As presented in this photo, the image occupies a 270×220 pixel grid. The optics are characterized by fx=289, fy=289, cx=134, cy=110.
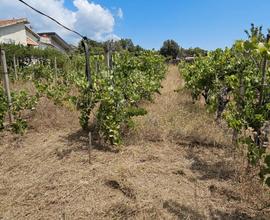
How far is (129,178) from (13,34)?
26346mm

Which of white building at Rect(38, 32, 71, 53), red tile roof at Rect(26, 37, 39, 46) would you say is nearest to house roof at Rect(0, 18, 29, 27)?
red tile roof at Rect(26, 37, 39, 46)

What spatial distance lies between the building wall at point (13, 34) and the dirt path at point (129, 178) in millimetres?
23147

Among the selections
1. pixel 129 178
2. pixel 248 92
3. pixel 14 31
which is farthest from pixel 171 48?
pixel 129 178

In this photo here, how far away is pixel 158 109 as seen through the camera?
7.34 meters

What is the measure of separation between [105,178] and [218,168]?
5.04 feet

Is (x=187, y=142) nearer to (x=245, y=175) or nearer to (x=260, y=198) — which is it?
(x=245, y=175)

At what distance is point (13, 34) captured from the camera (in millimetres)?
26203

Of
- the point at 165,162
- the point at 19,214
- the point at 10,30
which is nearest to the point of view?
the point at 19,214

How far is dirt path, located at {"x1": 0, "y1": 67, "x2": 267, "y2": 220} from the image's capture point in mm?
2934

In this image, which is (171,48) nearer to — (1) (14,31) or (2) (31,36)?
(2) (31,36)

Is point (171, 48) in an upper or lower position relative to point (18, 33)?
lower

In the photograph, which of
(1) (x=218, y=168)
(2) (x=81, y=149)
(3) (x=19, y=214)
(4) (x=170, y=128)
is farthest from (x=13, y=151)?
(1) (x=218, y=168)

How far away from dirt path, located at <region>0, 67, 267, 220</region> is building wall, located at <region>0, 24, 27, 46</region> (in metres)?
23.1

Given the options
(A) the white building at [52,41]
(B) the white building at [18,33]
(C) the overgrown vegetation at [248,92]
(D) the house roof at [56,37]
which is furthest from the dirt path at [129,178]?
(D) the house roof at [56,37]
